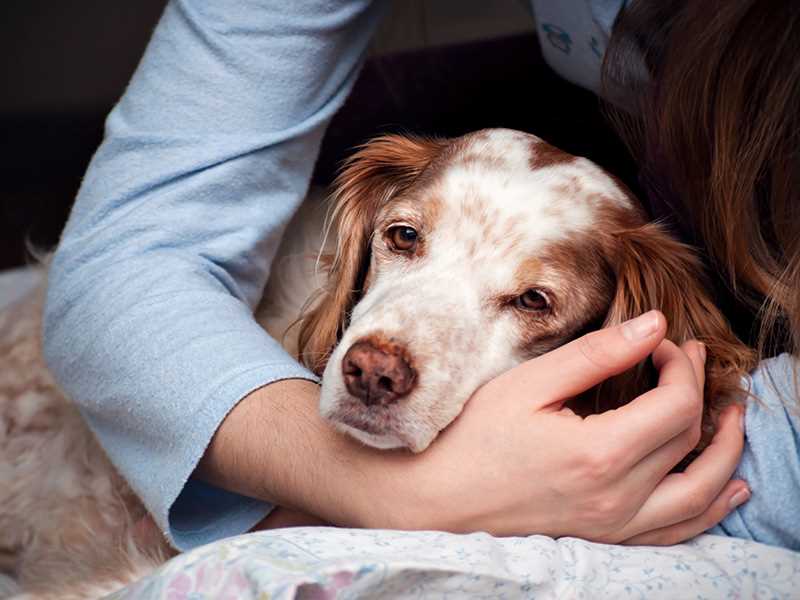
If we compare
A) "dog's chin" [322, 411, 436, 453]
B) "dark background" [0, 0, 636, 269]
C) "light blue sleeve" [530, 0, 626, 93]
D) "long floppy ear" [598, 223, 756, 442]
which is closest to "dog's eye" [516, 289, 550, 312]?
"long floppy ear" [598, 223, 756, 442]

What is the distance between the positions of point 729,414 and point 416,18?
123 cm

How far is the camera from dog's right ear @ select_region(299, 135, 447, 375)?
148cm

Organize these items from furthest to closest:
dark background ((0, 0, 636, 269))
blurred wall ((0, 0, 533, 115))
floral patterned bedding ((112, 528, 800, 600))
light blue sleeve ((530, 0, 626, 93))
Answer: blurred wall ((0, 0, 533, 115)), dark background ((0, 0, 636, 269)), light blue sleeve ((530, 0, 626, 93)), floral patterned bedding ((112, 528, 800, 600))

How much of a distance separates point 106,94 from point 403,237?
4.36 feet

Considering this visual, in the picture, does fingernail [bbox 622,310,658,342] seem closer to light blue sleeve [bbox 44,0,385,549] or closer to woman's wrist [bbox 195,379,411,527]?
woman's wrist [bbox 195,379,411,527]

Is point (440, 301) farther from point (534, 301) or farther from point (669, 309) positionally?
point (669, 309)

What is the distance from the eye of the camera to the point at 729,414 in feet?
4.20

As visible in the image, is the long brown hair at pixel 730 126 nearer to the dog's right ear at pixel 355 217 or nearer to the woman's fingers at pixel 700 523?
the woman's fingers at pixel 700 523

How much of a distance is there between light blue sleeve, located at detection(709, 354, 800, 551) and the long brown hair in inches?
2.8

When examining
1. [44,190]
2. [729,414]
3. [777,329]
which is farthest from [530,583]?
[44,190]

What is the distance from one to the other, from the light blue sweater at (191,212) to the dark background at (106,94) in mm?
491

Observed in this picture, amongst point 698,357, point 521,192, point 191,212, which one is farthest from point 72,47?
point 698,357

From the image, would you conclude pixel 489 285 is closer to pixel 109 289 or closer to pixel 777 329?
pixel 777 329

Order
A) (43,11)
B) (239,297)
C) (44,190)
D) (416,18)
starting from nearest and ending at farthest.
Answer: (239,297), (416,18), (43,11), (44,190)
